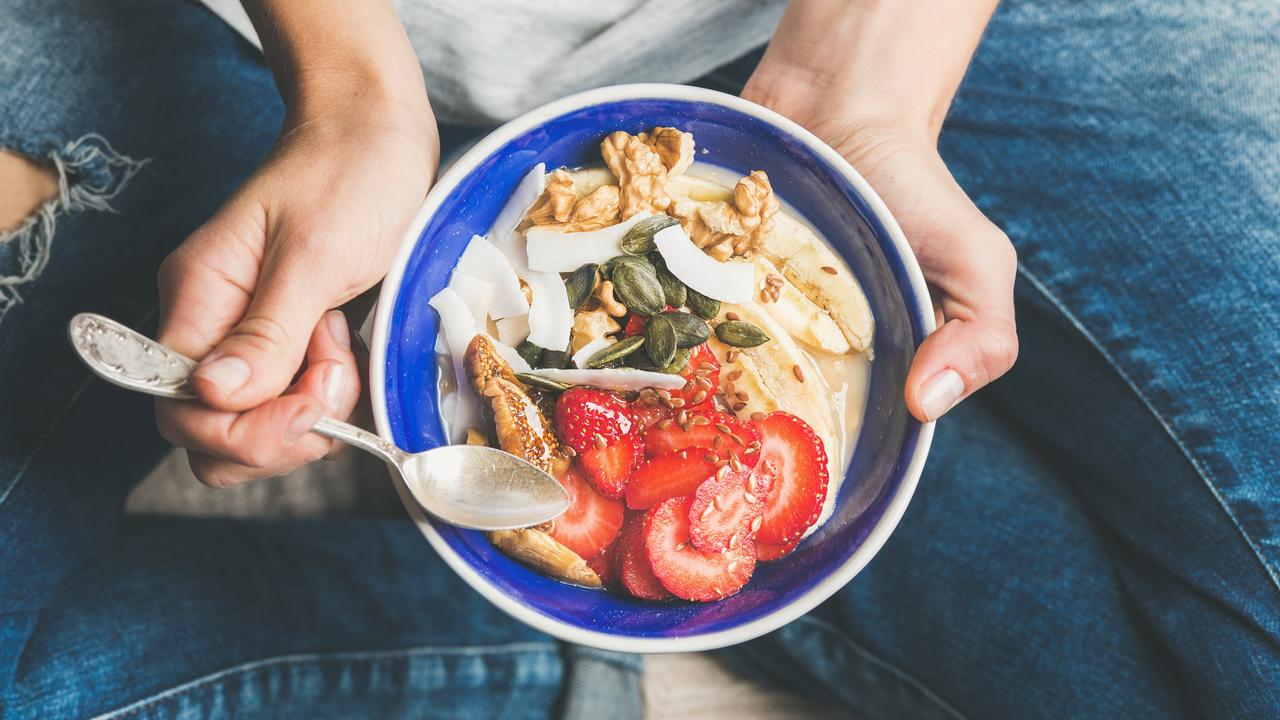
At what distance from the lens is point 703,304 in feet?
3.00

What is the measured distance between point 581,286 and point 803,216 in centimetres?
25

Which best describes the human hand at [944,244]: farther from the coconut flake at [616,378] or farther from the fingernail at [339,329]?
the fingernail at [339,329]

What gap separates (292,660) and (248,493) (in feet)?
1.51

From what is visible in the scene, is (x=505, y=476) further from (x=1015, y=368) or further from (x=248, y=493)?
(x=248, y=493)

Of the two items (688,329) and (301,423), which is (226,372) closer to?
(301,423)

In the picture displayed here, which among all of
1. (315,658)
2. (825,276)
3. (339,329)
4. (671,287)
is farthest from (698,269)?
(315,658)

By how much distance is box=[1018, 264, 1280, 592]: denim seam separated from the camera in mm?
1124

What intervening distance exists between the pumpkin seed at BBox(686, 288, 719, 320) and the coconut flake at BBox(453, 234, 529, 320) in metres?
0.17

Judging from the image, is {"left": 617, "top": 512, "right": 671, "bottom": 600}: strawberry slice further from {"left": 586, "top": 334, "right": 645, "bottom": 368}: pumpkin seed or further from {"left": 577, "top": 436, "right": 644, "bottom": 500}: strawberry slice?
{"left": 586, "top": 334, "right": 645, "bottom": 368}: pumpkin seed

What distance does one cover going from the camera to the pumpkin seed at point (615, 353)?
905 mm

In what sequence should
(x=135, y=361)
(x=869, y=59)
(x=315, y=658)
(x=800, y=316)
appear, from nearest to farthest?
1. (x=135, y=361)
2. (x=800, y=316)
3. (x=869, y=59)
4. (x=315, y=658)

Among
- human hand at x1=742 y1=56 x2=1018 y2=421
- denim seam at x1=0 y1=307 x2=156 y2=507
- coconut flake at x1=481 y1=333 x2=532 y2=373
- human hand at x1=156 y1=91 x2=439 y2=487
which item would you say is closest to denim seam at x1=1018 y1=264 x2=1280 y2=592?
human hand at x1=742 y1=56 x2=1018 y2=421

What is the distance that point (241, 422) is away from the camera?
77cm

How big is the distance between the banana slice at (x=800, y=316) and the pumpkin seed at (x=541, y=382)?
0.77ft
